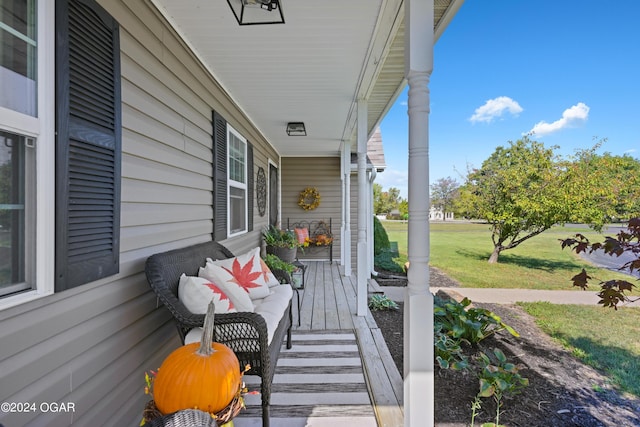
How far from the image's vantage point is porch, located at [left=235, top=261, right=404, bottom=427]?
196 centimetres

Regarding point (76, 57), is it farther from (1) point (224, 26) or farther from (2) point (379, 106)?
(2) point (379, 106)

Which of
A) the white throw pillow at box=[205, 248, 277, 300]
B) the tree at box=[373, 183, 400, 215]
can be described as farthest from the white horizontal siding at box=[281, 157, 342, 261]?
the tree at box=[373, 183, 400, 215]

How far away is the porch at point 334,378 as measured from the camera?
196cm

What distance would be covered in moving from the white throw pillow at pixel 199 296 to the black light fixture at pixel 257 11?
60.9 inches

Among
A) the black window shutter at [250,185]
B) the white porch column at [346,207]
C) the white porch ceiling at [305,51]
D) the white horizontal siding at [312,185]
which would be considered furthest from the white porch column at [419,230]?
the white horizontal siding at [312,185]

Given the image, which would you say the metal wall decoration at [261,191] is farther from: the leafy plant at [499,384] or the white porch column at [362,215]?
the leafy plant at [499,384]

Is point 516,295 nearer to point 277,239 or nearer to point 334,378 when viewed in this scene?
point 277,239

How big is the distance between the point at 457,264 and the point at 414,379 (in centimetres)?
845

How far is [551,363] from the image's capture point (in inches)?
122

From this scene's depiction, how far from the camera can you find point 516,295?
586 centimetres

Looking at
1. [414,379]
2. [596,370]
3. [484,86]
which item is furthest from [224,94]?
[484,86]

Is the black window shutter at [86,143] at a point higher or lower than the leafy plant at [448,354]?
higher

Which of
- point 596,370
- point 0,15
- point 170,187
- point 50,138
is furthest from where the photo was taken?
point 596,370

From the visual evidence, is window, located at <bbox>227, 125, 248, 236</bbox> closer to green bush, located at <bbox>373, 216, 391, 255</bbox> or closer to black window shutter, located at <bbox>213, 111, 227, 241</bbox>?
black window shutter, located at <bbox>213, 111, 227, 241</bbox>
